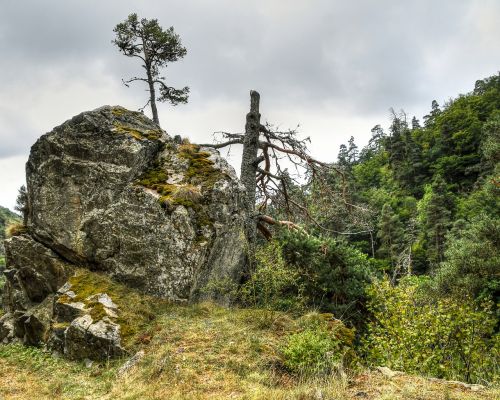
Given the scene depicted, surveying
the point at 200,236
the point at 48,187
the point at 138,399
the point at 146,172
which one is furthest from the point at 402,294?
the point at 48,187

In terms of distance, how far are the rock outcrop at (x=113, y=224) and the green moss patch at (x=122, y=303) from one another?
0.47 ft

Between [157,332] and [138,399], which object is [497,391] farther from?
[157,332]

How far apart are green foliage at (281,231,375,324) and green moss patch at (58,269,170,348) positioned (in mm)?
4570

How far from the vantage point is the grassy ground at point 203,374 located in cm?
522

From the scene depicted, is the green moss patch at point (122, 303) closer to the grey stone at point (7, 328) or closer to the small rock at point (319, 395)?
the grey stone at point (7, 328)

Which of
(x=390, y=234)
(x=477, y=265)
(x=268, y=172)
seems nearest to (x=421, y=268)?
(x=390, y=234)

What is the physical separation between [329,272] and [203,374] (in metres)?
6.53

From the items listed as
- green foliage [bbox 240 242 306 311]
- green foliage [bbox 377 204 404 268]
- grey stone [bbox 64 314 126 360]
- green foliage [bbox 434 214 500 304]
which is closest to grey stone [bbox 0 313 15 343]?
grey stone [bbox 64 314 126 360]

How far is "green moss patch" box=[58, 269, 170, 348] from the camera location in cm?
835

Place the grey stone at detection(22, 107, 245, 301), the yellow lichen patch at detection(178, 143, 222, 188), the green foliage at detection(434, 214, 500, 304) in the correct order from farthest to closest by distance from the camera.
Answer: the green foliage at detection(434, 214, 500, 304), the yellow lichen patch at detection(178, 143, 222, 188), the grey stone at detection(22, 107, 245, 301)

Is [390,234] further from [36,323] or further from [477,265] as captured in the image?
[36,323]

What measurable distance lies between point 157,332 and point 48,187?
6.33 m

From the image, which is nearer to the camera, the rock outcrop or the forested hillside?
the forested hillside

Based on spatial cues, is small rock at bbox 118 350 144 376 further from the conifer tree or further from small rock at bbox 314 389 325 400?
the conifer tree
